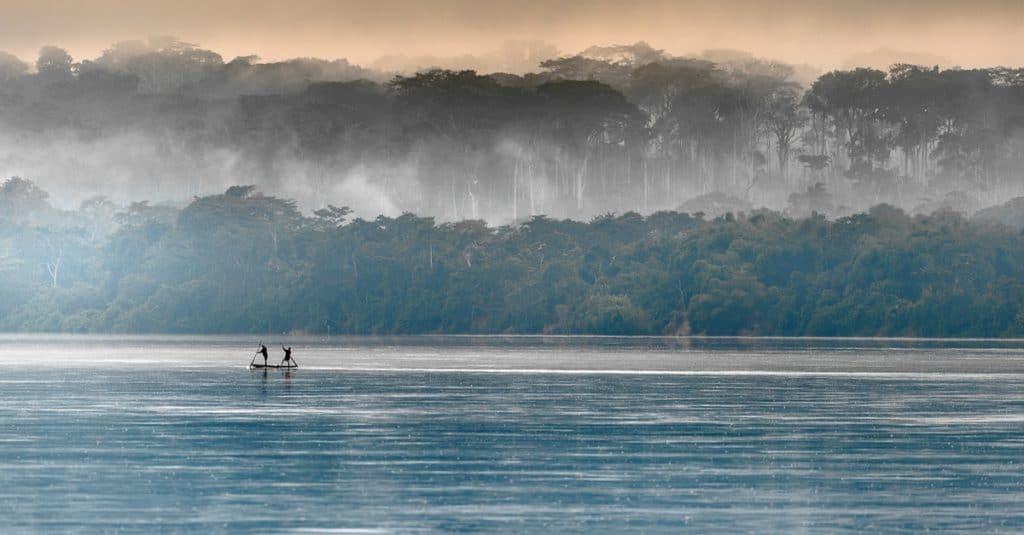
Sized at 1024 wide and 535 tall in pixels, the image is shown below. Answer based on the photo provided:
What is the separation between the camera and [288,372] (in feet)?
292

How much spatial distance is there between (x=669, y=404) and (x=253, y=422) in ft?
50.1

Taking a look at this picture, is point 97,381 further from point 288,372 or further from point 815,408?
point 815,408

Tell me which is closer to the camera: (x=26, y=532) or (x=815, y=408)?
(x=26, y=532)

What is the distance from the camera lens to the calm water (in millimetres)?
29031

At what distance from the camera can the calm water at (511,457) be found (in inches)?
1143

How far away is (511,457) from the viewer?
39094mm

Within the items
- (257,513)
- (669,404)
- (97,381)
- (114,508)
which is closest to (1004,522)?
(257,513)

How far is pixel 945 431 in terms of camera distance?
1828 inches

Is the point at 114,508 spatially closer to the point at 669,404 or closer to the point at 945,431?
the point at 945,431

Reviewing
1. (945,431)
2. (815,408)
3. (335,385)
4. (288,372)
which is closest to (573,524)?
(945,431)

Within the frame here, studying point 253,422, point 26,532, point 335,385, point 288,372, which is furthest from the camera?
point 288,372

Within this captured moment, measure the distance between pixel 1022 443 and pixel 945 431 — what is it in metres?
3.97

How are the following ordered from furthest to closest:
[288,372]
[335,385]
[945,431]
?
[288,372] → [335,385] → [945,431]

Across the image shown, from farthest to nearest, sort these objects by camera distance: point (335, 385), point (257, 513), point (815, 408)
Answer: point (335, 385)
point (815, 408)
point (257, 513)
